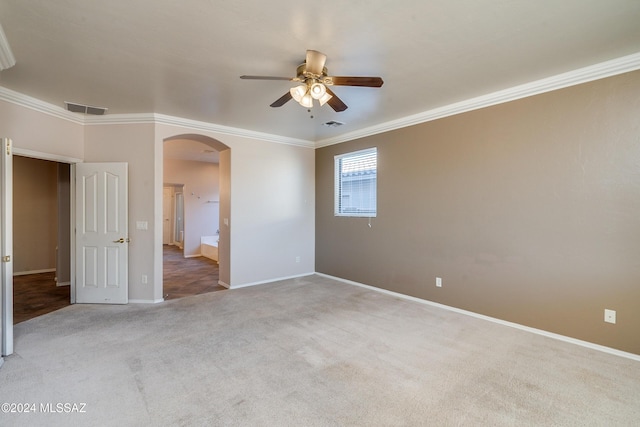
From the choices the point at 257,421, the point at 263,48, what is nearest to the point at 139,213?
the point at 263,48

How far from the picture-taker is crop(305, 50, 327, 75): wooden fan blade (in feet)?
7.62

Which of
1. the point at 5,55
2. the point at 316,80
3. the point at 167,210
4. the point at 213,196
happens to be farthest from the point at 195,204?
the point at 316,80

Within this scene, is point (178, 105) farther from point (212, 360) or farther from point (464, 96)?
point (464, 96)

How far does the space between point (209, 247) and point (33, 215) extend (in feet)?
12.2

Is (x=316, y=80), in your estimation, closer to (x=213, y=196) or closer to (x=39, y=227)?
(x=39, y=227)

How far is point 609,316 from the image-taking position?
2777mm

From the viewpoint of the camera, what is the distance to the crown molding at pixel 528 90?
2660 millimetres

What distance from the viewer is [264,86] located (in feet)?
10.4

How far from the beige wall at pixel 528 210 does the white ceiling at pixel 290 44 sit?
50cm

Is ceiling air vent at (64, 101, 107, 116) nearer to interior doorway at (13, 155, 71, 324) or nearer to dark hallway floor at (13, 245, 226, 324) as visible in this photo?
interior doorway at (13, 155, 71, 324)

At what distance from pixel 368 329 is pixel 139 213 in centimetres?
358

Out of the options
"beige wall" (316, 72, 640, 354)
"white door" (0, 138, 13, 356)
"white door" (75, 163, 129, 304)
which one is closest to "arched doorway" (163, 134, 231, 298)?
"white door" (75, 163, 129, 304)

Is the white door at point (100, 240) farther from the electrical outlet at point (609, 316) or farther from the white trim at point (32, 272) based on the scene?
the electrical outlet at point (609, 316)

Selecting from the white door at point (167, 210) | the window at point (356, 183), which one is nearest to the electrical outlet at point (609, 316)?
the window at point (356, 183)
